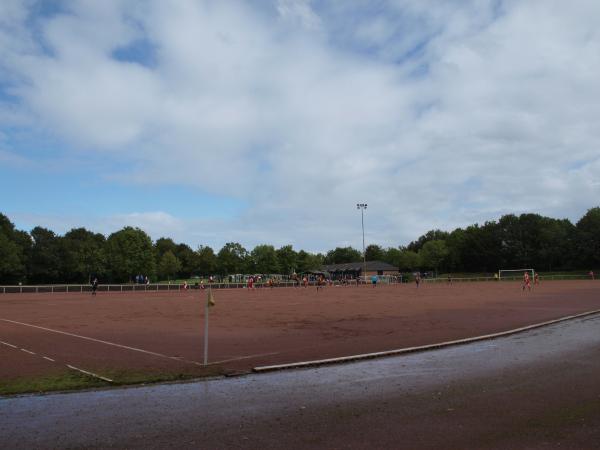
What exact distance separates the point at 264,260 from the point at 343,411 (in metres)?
118

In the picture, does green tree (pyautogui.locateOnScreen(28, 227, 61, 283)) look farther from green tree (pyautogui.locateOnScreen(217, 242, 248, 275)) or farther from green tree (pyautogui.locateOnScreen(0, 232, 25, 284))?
green tree (pyautogui.locateOnScreen(217, 242, 248, 275))

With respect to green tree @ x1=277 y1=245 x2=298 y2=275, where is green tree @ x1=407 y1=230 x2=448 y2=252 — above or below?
above

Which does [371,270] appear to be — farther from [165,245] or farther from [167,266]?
[165,245]

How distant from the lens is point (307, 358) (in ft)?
38.6

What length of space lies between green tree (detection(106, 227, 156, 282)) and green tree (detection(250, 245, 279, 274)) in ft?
109

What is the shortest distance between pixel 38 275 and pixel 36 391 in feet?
327

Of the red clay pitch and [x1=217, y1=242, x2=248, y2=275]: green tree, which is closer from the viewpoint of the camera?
the red clay pitch

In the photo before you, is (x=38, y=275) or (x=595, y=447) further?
(x=38, y=275)

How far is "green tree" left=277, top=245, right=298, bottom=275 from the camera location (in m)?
127

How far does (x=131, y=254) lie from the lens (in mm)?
94875

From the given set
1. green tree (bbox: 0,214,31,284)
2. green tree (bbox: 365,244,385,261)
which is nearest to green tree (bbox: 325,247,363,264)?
green tree (bbox: 365,244,385,261)

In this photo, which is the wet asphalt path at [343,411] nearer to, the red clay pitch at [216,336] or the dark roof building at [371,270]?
the red clay pitch at [216,336]

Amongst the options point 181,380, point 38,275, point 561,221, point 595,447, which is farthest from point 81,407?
point 561,221

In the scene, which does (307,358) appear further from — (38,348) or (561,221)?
(561,221)
